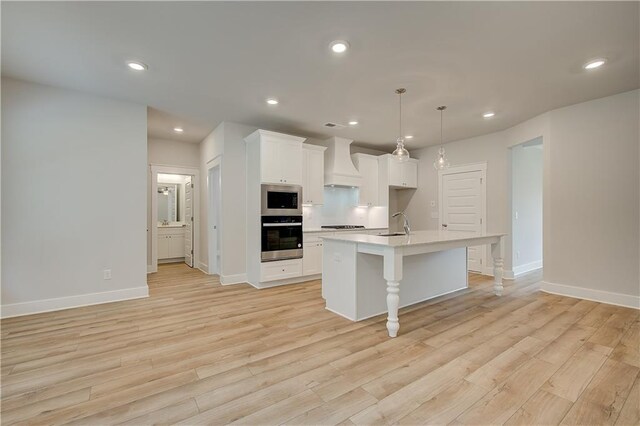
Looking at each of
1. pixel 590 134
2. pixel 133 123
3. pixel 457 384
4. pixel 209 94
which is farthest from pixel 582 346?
pixel 133 123

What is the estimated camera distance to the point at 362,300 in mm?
3105

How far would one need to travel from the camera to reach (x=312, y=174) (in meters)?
5.15

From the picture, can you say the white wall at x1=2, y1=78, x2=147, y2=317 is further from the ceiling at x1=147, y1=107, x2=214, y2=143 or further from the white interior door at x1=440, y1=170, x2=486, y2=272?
the white interior door at x1=440, y1=170, x2=486, y2=272

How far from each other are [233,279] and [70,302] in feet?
6.84

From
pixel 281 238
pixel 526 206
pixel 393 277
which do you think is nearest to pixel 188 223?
pixel 281 238

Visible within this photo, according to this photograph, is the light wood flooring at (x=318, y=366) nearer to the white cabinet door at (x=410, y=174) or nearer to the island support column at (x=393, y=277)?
the island support column at (x=393, y=277)

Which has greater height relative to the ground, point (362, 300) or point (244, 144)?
point (244, 144)

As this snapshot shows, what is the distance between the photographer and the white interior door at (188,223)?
640cm

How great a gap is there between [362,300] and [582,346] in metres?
1.99

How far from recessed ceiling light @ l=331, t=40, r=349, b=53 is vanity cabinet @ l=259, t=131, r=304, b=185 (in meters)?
2.17

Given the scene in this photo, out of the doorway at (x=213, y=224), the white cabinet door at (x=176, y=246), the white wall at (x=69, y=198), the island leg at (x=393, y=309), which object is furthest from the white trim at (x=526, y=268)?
the white cabinet door at (x=176, y=246)

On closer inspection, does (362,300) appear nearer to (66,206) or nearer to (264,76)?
(264,76)

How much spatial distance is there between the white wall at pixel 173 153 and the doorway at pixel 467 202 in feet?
18.4

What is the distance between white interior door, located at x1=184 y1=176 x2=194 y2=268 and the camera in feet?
21.0
